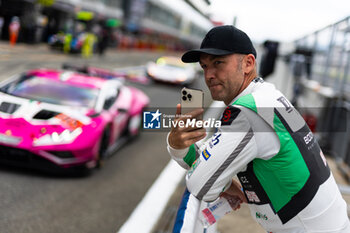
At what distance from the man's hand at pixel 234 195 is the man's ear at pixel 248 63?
57 centimetres

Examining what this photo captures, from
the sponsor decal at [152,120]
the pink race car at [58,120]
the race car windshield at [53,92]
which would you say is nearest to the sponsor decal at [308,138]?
the sponsor decal at [152,120]

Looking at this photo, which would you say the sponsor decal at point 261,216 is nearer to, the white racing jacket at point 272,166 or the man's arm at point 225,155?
the white racing jacket at point 272,166

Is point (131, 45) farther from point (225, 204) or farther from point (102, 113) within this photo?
point (225, 204)

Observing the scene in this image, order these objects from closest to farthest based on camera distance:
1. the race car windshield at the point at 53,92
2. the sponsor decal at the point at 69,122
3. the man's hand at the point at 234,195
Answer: the man's hand at the point at 234,195, the sponsor decal at the point at 69,122, the race car windshield at the point at 53,92

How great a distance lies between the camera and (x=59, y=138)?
16.4 ft

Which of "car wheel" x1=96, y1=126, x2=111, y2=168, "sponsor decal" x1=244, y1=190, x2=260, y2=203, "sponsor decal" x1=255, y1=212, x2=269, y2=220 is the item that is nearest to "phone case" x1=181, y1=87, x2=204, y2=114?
"sponsor decal" x1=244, y1=190, x2=260, y2=203

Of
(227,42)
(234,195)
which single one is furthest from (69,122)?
(227,42)

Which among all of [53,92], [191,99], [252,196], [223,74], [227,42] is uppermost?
[227,42]

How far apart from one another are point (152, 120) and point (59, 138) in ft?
11.7

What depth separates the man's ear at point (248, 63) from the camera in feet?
6.12

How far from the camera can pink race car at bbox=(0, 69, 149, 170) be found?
4.86m

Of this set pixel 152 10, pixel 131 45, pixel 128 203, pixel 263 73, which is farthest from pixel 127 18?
pixel 128 203

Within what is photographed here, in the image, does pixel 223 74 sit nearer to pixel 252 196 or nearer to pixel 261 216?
pixel 252 196

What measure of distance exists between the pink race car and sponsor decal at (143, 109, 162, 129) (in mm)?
3490
